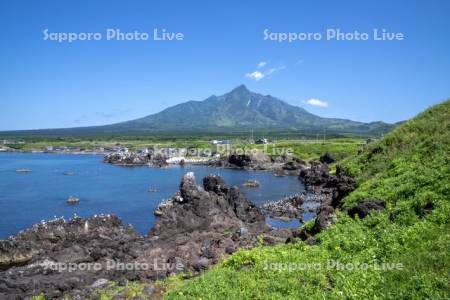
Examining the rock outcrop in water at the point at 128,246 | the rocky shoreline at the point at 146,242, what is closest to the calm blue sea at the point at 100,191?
the rock outcrop in water at the point at 128,246

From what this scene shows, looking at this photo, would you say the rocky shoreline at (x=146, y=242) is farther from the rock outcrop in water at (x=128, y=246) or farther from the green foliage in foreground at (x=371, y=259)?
the green foliage in foreground at (x=371, y=259)

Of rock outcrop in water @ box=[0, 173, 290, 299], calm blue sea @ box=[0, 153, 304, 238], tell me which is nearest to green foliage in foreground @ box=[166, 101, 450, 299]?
rock outcrop in water @ box=[0, 173, 290, 299]

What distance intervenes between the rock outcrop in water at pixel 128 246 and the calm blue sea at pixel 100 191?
8059 millimetres

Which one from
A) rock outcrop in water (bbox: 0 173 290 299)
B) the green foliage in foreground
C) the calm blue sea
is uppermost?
the green foliage in foreground

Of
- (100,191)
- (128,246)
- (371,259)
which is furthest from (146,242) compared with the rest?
(100,191)

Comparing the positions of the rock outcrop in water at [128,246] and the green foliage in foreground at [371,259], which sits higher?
the green foliage in foreground at [371,259]

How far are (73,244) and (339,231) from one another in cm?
2446

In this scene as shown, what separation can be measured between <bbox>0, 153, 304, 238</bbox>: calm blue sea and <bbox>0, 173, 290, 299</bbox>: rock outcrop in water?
26.4 feet

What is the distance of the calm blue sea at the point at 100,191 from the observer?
60.2m

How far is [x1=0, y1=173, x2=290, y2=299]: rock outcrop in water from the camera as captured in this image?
27.0m

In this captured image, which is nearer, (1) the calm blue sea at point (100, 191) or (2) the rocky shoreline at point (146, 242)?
(2) the rocky shoreline at point (146, 242)

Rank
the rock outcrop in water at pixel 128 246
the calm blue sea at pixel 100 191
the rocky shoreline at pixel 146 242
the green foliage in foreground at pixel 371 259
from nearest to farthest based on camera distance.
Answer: the green foliage in foreground at pixel 371 259
the rocky shoreline at pixel 146 242
the rock outcrop in water at pixel 128 246
the calm blue sea at pixel 100 191

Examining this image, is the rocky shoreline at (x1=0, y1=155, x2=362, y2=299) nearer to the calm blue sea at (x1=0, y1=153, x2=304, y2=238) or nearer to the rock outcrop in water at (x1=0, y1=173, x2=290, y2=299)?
the rock outcrop in water at (x1=0, y1=173, x2=290, y2=299)

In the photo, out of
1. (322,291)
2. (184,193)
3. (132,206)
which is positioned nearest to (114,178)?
(132,206)
